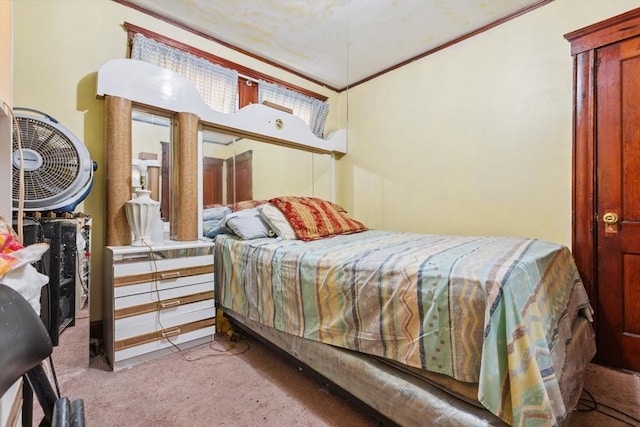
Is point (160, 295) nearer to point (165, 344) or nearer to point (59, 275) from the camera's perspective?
point (165, 344)

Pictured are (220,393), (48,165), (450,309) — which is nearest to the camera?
(450,309)

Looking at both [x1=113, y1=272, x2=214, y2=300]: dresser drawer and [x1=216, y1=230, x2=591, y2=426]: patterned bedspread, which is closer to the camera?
[x1=216, y1=230, x2=591, y2=426]: patterned bedspread

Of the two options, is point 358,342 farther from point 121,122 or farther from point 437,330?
point 121,122

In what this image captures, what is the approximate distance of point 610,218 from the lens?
1809 mm

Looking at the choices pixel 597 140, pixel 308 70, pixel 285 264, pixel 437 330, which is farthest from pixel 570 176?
pixel 308 70

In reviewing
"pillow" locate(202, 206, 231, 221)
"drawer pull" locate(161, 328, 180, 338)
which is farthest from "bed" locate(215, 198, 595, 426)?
"pillow" locate(202, 206, 231, 221)

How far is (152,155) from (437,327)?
2.25 m

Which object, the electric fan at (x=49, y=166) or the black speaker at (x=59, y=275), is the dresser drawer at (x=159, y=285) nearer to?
the black speaker at (x=59, y=275)

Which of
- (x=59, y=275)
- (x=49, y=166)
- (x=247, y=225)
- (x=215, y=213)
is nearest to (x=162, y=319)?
(x=59, y=275)

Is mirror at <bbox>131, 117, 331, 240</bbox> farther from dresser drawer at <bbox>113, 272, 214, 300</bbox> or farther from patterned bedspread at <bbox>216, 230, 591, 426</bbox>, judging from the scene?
patterned bedspread at <bbox>216, 230, 591, 426</bbox>

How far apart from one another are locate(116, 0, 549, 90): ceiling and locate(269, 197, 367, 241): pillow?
1510mm

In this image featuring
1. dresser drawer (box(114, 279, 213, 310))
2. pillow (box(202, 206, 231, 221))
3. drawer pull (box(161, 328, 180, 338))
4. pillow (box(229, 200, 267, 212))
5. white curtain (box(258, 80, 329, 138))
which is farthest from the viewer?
white curtain (box(258, 80, 329, 138))

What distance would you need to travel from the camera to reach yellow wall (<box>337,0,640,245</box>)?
2.04 m

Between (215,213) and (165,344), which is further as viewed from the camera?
(215,213)
